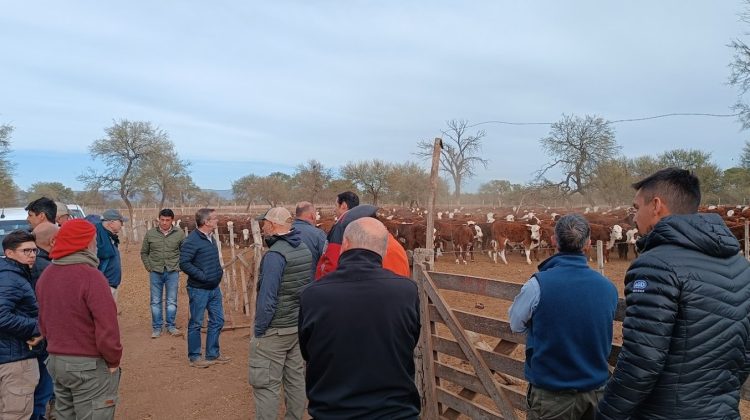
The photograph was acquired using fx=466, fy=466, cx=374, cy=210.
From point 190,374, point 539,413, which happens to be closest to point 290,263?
point 539,413

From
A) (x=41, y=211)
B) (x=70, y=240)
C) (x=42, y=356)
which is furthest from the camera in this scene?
(x=41, y=211)

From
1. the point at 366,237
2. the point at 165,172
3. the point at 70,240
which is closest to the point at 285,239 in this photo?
the point at 70,240

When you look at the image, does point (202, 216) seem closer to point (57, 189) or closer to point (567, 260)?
point (567, 260)

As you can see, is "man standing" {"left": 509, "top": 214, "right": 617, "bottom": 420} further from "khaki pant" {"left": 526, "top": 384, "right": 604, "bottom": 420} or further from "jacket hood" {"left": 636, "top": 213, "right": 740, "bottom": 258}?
"jacket hood" {"left": 636, "top": 213, "right": 740, "bottom": 258}

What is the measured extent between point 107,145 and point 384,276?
34.1 m

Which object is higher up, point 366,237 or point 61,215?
Answer: point 366,237

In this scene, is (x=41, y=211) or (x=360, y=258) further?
(x=41, y=211)

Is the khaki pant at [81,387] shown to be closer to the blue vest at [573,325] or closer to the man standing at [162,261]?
the blue vest at [573,325]

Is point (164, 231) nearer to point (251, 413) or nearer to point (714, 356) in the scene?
point (251, 413)

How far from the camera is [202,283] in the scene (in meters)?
6.48

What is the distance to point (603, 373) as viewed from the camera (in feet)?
8.55

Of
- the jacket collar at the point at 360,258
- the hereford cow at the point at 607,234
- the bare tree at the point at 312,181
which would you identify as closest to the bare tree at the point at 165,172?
the bare tree at the point at 312,181

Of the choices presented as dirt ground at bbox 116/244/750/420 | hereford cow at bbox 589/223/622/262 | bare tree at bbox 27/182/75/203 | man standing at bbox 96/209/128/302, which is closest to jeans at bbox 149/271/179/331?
dirt ground at bbox 116/244/750/420

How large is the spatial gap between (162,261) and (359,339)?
6.65m
